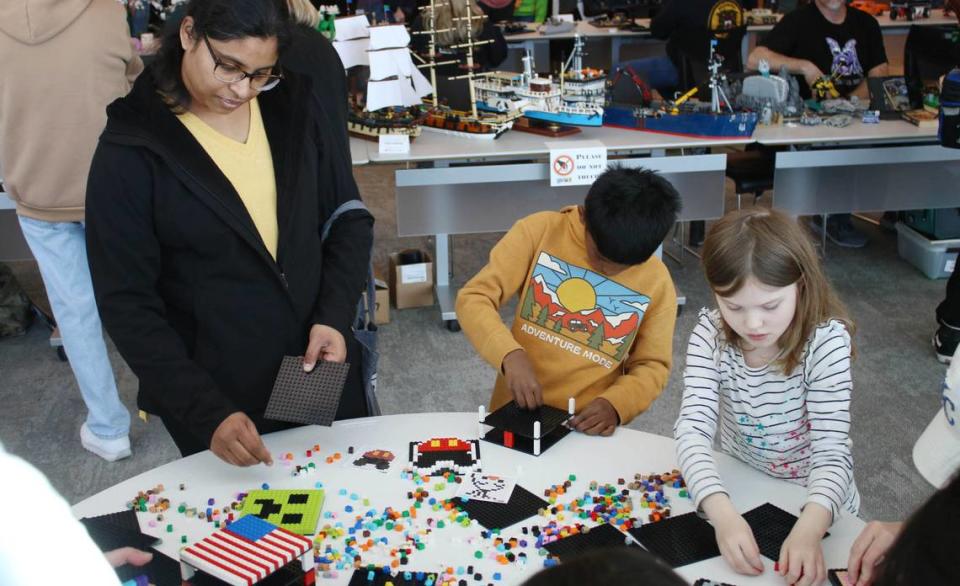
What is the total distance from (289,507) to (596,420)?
64cm

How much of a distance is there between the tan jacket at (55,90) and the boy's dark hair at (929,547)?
2.70m

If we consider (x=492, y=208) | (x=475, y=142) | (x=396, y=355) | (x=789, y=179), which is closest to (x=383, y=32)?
(x=475, y=142)

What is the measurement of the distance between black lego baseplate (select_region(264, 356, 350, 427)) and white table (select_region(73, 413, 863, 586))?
11 centimetres

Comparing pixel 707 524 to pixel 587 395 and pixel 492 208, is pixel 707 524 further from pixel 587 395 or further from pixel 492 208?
pixel 492 208

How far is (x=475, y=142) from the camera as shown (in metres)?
4.12

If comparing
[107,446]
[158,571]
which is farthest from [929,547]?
[107,446]

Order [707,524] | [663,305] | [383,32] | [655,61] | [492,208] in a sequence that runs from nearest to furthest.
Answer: [707,524]
[663,305]
[383,32]
[492,208]
[655,61]

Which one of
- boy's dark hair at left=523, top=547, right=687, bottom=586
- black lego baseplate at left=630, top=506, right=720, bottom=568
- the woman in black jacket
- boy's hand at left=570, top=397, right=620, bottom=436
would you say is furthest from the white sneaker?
boy's dark hair at left=523, top=547, right=687, bottom=586

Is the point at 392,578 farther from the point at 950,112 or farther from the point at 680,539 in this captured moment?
the point at 950,112

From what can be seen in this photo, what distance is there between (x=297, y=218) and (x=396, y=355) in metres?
2.11

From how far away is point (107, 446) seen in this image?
326cm

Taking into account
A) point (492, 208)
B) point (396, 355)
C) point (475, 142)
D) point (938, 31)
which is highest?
point (938, 31)

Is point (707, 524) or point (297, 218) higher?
point (297, 218)

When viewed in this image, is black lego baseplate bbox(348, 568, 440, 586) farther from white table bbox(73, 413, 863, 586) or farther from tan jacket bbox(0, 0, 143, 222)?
tan jacket bbox(0, 0, 143, 222)
